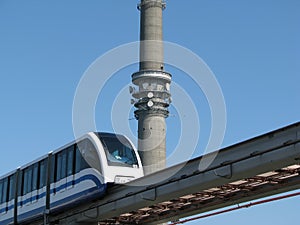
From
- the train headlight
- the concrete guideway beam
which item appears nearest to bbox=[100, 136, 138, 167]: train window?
the train headlight

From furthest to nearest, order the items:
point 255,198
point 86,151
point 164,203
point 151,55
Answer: point 151,55, point 86,151, point 164,203, point 255,198

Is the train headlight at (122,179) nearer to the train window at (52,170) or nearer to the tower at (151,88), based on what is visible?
the train window at (52,170)

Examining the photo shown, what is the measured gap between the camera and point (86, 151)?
2006 centimetres

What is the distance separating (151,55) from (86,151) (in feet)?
145

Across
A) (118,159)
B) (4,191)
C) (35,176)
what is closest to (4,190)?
(4,191)

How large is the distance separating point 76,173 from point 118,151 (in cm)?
162

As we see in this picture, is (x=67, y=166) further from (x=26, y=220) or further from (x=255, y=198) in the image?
(x=255, y=198)

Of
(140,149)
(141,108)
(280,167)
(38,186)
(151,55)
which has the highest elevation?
(151,55)

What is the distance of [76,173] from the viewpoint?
20266 mm

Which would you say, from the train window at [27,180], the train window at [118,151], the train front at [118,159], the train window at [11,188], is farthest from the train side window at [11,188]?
the train window at [118,151]

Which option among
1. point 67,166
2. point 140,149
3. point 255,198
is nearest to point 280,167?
point 255,198

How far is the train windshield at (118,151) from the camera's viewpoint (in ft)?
65.1

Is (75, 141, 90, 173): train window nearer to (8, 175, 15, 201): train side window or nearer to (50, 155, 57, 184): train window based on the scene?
(50, 155, 57, 184): train window

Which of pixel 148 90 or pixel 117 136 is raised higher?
pixel 148 90
